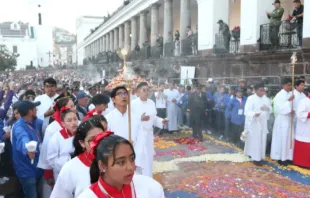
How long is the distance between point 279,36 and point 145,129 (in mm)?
6807

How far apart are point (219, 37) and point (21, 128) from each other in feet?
38.3

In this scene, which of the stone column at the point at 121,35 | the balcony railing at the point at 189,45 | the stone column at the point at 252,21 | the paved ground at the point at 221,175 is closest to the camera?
the paved ground at the point at 221,175

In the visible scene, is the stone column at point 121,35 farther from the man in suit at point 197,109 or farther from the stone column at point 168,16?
the man in suit at point 197,109

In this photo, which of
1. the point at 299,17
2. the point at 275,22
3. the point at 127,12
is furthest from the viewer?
the point at 127,12

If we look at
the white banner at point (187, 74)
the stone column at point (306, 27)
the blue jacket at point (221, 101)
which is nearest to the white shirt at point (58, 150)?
the blue jacket at point (221, 101)

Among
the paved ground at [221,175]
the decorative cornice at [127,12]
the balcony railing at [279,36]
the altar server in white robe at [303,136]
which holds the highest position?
the decorative cornice at [127,12]

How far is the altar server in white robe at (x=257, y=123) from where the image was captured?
7.37m

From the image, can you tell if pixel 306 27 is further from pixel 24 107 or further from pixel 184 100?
pixel 24 107

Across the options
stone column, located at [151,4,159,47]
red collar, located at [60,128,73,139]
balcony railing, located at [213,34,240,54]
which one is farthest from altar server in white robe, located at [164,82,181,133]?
stone column, located at [151,4,159,47]

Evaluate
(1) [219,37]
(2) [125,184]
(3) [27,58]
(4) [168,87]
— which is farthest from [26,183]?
(3) [27,58]

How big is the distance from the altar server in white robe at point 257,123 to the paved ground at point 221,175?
28 cm

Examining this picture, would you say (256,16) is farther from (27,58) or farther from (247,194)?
(27,58)

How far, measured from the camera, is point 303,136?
7020 millimetres

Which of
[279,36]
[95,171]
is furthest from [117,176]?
[279,36]
